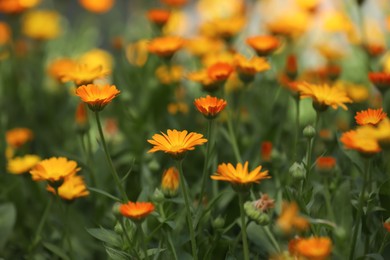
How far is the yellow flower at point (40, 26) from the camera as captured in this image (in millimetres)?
2031

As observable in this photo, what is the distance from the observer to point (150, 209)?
841 mm

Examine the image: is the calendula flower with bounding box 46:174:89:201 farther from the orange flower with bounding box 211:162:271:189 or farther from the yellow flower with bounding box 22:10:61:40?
the yellow flower with bounding box 22:10:61:40

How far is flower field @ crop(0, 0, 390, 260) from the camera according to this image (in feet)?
3.00

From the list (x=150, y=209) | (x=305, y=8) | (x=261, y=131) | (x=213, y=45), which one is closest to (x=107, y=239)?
(x=150, y=209)

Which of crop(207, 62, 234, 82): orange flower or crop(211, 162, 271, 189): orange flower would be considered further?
crop(207, 62, 234, 82): orange flower

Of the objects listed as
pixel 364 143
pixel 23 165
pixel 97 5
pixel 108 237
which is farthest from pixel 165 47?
pixel 97 5

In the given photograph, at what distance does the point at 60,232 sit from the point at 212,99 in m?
0.43

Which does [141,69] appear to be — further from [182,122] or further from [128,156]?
[128,156]

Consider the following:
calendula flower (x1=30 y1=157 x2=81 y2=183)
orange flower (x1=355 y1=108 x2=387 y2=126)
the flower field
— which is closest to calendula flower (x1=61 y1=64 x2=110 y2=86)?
the flower field

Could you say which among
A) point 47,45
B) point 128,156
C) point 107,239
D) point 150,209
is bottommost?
point 47,45

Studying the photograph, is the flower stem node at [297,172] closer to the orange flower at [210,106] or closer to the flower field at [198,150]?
the flower field at [198,150]

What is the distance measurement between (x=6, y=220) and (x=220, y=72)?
0.44 meters

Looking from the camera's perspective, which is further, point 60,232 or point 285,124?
point 285,124

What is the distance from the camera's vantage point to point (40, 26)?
207 cm
